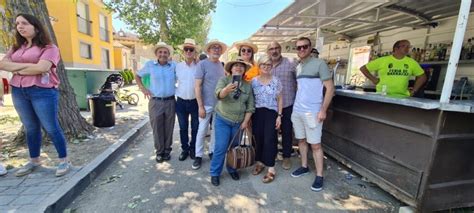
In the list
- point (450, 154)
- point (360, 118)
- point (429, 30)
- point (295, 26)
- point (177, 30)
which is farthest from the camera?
point (177, 30)

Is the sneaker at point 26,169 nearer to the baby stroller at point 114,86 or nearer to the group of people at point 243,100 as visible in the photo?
the group of people at point 243,100

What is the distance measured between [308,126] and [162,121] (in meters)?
2.17

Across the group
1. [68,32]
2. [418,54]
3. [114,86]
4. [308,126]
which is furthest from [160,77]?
[68,32]

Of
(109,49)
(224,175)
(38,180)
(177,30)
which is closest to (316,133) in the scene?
(224,175)

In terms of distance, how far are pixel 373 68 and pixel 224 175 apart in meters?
2.68

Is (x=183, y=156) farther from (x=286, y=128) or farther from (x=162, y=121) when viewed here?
(x=286, y=128)

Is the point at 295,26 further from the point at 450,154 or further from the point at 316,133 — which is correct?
the point at 450,154

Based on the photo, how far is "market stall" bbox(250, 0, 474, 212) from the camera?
235cm

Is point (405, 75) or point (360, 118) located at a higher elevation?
point (405, 75)

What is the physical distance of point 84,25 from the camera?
18.3m

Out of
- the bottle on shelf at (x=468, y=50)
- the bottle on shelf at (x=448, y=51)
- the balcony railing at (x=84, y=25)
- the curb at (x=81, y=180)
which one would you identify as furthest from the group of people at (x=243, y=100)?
the balcony railing at (x=84, y=25)

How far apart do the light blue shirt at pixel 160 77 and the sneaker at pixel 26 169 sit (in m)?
1.74

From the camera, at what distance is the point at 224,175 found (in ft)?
11.7

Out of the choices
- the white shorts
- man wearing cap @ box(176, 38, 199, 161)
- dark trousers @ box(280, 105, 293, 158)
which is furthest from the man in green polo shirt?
man wearing cap @ box(176, 38, 199, 161)
